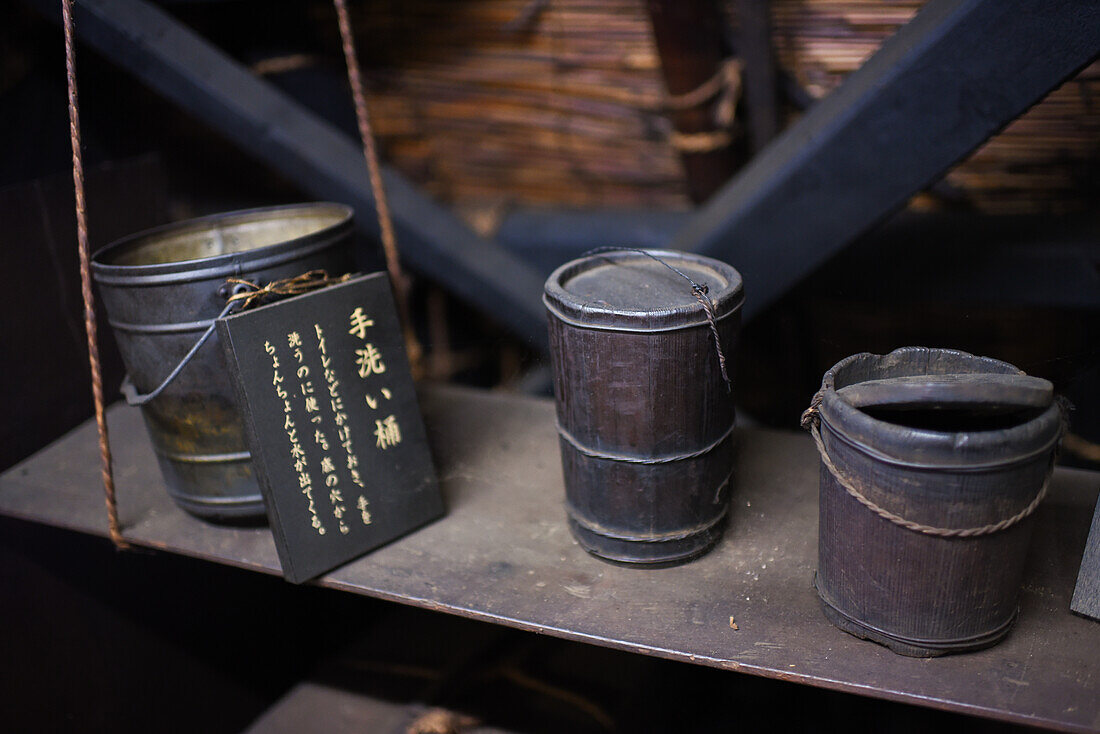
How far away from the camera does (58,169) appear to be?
1879 mm

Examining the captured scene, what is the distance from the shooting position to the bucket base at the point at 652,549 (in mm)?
1353

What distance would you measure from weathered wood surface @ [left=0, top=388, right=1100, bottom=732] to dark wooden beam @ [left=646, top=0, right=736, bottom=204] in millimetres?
A: 985

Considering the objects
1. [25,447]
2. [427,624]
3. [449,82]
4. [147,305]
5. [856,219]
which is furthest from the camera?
[449,82]

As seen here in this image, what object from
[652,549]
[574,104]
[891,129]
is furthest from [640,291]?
[574,104]

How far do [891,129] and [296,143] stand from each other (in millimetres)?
1302

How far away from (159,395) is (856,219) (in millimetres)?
1301

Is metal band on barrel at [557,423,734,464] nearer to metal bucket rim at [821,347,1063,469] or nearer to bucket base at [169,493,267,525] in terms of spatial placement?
metal bucket rim at [821,347,1063,469]

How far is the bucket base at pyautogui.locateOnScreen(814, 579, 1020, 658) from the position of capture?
1.13 metres

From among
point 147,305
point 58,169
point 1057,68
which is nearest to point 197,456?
point 147,305

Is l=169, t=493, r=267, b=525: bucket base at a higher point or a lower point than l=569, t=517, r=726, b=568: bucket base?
higher

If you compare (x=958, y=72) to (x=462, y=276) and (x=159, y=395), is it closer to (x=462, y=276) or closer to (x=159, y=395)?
(x=462, y=276)

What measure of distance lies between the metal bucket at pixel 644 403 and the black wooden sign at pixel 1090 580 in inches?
19.6

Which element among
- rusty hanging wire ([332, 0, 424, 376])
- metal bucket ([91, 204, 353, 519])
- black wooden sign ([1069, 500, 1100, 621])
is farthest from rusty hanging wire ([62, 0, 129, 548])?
black wooden sign ([1069, 500, 1100, 621])

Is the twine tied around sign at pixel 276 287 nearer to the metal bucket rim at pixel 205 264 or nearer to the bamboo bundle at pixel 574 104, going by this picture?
the metal bucket rim at pixel 205 264
